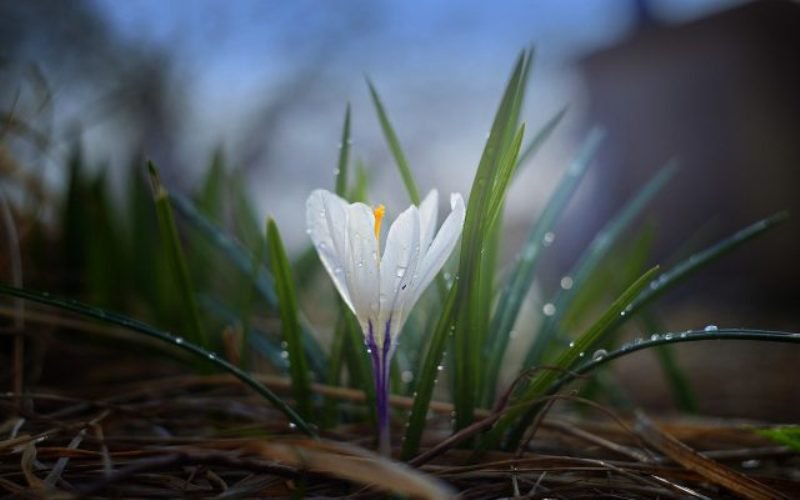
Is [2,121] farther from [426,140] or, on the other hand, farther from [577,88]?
[426,140]

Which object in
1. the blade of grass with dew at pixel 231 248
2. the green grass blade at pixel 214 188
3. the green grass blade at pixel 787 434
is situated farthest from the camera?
the green grass blade at pixel 214 188

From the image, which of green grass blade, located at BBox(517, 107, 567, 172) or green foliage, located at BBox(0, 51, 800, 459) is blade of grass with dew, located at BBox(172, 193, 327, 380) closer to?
green foliage, located at BBox(0, 51, 800, 459)

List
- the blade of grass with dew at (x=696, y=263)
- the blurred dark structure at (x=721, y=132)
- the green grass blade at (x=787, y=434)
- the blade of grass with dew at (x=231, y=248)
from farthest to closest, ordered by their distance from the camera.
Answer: the blurred dark structure at (x=721, y=132)
the blade of grass with dew at (x=231, y=248)
the blade of grass with dew at (x=696, y=263)
the green grass blade at (x=787, y=434)

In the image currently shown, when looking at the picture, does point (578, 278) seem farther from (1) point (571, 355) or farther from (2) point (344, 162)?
(2) point (344, 162)

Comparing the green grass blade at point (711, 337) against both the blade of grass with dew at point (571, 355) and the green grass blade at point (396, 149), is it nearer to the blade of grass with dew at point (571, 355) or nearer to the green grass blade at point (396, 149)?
the blade of grass with dew at point (571, 355)

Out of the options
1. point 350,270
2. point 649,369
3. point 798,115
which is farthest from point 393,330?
point 798,115

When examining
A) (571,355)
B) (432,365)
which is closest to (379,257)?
(432,365)

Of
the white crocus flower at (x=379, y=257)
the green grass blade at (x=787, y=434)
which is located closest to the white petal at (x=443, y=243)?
the white crocus flower at (x=379, y=257)
